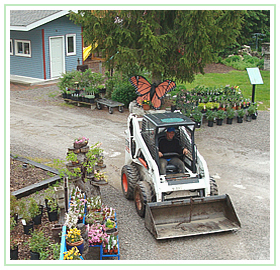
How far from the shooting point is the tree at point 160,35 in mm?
14102

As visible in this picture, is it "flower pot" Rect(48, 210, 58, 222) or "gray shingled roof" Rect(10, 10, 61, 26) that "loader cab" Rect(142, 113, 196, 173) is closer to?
"flower pot" Rect(48, 210, 58, 222)

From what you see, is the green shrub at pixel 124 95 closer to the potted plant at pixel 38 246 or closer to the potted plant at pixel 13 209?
the potted plant at pixel 13 209

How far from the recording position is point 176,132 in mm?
8789

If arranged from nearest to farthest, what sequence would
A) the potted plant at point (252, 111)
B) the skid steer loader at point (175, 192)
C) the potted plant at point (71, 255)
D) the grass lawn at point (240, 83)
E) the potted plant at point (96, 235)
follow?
the potted plant at point (71, 255) → the potted plant at point (96, 235) → the skid steer loader at point (175, 192) → the potted plant at point (252, 111) → the grass lawn at point (240, 83)

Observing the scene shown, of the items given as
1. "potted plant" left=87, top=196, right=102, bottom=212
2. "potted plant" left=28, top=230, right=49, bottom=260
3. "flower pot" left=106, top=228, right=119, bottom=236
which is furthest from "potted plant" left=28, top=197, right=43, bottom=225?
"flower pot" left=106, top=228, right=119, bottom=236

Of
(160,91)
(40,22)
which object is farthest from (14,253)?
(40,22)

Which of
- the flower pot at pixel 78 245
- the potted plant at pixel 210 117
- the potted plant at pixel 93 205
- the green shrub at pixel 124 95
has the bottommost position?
the flower pot at pixel 78 245

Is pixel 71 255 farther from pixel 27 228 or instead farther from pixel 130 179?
pixel 130 179

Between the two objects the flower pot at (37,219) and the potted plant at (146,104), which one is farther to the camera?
the potted plant at (146,104)

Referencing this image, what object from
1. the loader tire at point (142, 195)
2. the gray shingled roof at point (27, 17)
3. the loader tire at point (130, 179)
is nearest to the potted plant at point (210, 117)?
the loader tire at point (130, 179)

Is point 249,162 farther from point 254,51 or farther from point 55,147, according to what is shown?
point 254,51

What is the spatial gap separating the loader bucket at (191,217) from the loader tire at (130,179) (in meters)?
1.23

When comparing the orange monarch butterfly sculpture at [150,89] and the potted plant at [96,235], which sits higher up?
the orange monarch butterfly sculpture at [150,89]
